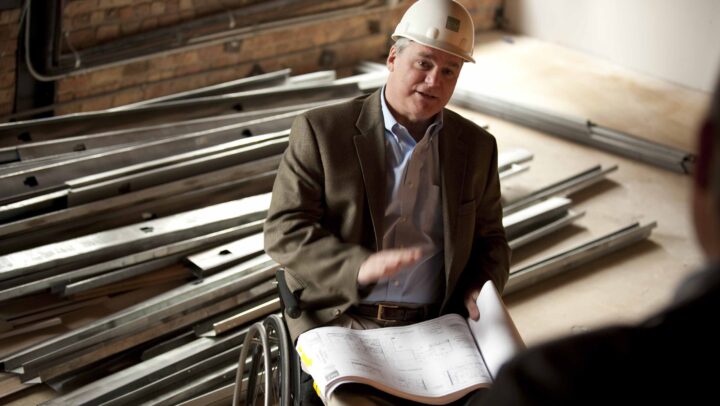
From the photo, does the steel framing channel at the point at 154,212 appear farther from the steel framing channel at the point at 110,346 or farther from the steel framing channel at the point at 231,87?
the steel framing channel at the point at 231,87

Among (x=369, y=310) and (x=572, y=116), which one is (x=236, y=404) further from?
(x=572, y=116)

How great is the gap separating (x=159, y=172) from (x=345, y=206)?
2.14m

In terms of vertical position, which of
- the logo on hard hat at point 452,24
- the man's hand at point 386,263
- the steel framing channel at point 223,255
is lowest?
the steel framing channel at point 223,255

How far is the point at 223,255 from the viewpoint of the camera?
4582 millimetres

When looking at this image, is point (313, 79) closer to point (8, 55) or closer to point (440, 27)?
point (8, 55)

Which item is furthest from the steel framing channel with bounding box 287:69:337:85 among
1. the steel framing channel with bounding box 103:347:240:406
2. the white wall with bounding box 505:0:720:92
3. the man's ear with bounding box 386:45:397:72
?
the man's ear with bounding box 386:45:397:72

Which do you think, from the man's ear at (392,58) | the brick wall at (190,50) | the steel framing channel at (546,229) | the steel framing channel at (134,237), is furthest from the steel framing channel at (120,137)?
the man's ear at (392,58)

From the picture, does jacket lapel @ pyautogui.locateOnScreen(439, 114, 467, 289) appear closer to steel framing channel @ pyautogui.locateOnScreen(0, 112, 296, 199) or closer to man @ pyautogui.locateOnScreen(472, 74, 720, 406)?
man @ pyautogui.locateOnScreen(472, 74, 720, 406)

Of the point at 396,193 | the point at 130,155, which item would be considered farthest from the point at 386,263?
the point at 130,155

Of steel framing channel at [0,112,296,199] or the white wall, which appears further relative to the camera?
the white wall

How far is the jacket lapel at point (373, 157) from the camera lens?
3.01m

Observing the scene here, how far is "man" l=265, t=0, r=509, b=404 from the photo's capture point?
→ 2.96 m

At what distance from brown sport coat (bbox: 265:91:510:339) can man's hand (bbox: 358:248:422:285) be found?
140 millimetres

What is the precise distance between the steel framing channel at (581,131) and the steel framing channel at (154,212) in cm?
233
